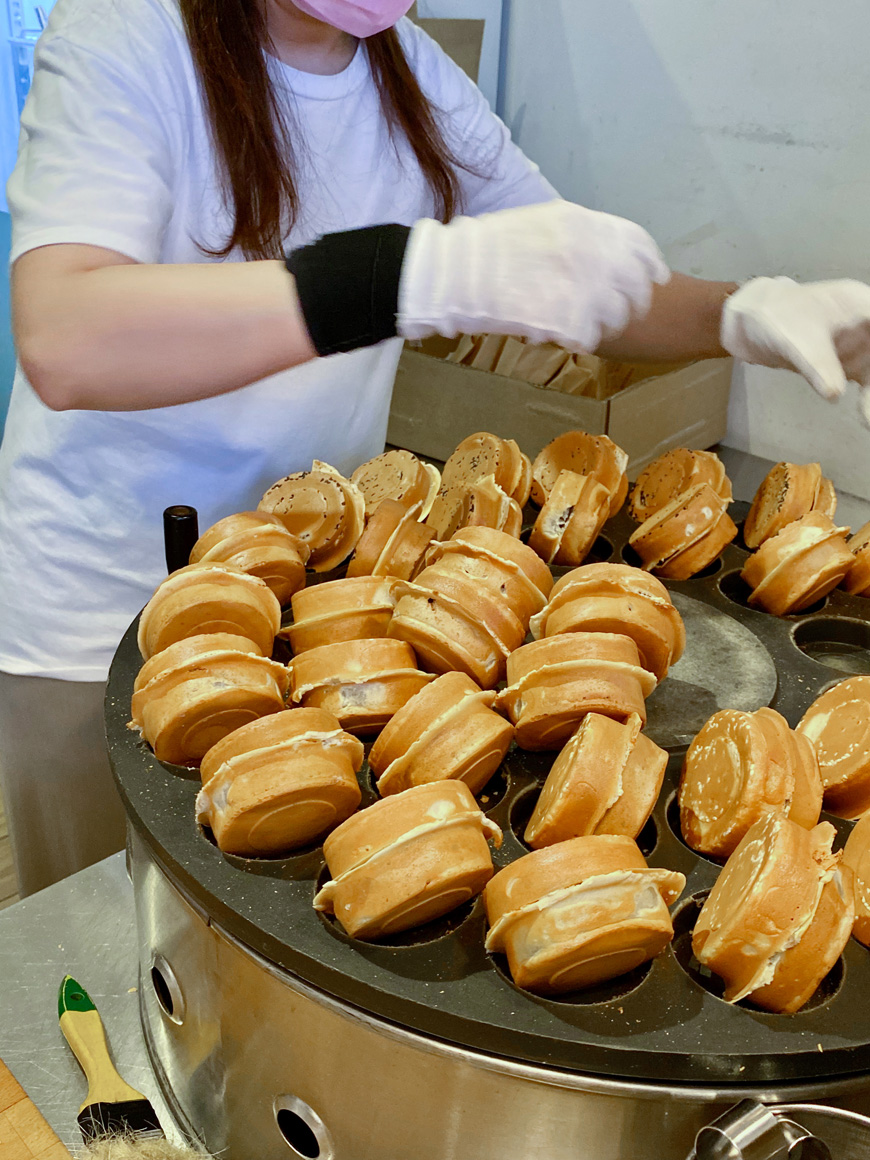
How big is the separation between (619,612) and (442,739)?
27cm

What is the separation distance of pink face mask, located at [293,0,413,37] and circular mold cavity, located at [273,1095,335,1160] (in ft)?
4.56

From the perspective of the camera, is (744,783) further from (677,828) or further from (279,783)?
(279,783)

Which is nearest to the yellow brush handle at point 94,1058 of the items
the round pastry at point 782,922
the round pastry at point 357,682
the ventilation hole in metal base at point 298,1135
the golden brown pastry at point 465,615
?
the ventilation hole in metal base at point 298,1135

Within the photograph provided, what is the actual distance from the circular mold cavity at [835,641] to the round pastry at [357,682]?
0.61m

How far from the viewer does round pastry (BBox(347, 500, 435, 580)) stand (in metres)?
1.32

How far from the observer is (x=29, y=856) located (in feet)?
6.16

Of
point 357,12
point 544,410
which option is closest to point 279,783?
point 357,12

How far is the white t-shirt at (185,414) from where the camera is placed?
149 centimetres

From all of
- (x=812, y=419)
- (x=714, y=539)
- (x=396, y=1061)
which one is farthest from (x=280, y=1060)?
(x=812, y=419)

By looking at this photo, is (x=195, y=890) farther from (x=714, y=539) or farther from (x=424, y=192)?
(x=424, y=192)

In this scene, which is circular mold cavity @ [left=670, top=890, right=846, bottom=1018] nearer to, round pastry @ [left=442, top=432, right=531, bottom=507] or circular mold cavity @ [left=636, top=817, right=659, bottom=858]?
circular mold cavity @ [left=636, top=817, right=659, bottom=858]

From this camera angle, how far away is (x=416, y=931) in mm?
906

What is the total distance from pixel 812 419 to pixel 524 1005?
84.2 inches

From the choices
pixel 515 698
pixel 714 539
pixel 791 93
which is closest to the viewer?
pixel 515 698
